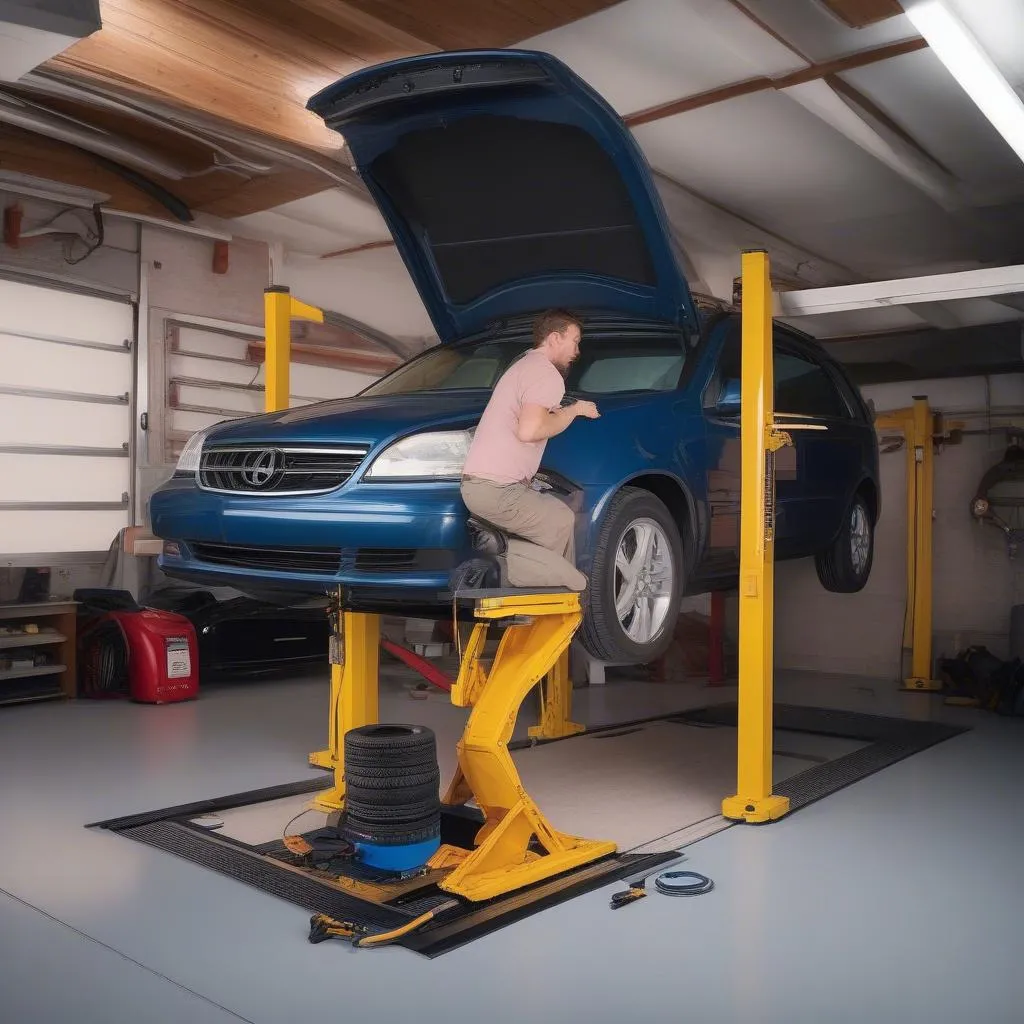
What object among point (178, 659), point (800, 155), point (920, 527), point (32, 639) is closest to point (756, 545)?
point (800, 155)

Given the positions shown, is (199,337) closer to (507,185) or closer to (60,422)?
(60,422)

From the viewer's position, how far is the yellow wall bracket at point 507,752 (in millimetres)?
3125

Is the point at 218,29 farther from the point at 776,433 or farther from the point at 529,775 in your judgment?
the point at 529,775

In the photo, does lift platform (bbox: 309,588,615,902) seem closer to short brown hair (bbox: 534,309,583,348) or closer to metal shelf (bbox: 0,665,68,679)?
short brown hair (bbox: 534,309,583,348)

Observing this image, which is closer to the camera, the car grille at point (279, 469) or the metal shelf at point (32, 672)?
the car grille at point (279, 469)

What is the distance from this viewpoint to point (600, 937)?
282cm

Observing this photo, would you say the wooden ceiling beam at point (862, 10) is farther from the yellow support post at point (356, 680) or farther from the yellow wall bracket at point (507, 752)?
the yellow support post at point (356, 680)

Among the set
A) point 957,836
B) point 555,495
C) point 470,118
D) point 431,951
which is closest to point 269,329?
point 470,118

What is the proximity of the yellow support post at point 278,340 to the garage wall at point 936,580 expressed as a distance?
4990 mm

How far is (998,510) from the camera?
7.64m

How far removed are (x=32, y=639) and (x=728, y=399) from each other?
460cm

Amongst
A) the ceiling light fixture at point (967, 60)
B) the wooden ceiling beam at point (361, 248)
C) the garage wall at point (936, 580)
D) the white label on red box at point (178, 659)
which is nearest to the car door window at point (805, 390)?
the ceiling light fixture at point (967, 60)

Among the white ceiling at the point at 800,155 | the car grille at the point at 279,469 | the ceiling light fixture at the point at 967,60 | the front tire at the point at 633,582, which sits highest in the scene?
the white ceiling at the point at 800,155

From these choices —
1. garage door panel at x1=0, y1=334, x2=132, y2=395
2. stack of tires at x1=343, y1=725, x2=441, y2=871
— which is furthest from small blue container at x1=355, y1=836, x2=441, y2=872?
garage door panel at x1=0, y1=334, x2=132, y2=395
